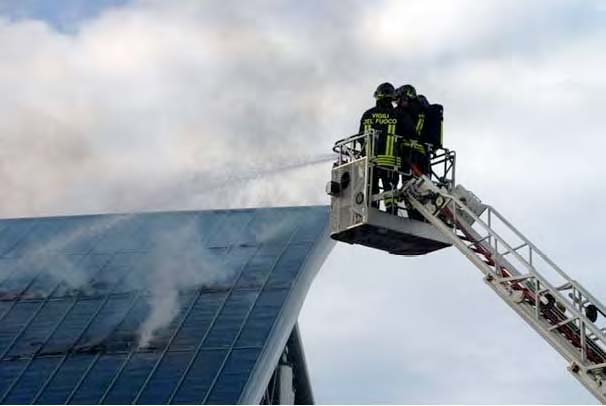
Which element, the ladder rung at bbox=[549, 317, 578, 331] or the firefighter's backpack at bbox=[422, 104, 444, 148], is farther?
the firefighter's backpack at bbox=[422, 104, 444, 148]

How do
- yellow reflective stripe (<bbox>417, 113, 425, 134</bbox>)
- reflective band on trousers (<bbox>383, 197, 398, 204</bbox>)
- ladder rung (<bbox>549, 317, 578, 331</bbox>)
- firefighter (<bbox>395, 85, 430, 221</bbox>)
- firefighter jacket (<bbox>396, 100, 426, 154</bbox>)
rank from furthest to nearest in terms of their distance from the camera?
yellow reflective stripe (<bbox>417, 113, 425, 134</bbox>), firefighter jacket (<bbox>396, 100, 426, 154</bbox>), firefighter (<bbox>395, 85, 430, 221</bbox>), reflective band on trousers (<bbox>383, 197, 398, 204</bbox>), ladder rung (<bbox>549, 317, 578, 331</bbox>)

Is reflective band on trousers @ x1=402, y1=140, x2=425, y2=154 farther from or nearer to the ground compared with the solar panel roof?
nearer to the ground

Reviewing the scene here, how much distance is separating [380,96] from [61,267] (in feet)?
54.3

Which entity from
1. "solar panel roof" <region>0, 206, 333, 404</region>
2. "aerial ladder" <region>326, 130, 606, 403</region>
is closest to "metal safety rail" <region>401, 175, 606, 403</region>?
"aerial ladder" <region>326, 130, 606, 403</region>

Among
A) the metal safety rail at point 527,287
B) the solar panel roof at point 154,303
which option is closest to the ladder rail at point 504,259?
the metal safety rail at point 527,287

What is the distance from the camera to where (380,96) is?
21453mm

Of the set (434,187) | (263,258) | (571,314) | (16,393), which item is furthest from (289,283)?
(571,314)

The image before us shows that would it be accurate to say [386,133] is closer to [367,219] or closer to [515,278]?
[367,219]

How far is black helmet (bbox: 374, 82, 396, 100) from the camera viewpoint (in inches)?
843

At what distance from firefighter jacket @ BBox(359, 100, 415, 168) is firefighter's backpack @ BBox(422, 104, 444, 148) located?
1.14ft

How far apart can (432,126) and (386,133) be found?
939 mm

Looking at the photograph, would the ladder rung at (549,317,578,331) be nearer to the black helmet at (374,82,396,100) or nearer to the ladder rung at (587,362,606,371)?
the ladder rung at (587,362,606,371)

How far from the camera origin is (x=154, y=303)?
32656 mm

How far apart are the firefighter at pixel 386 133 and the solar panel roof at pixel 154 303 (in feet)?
30.0
